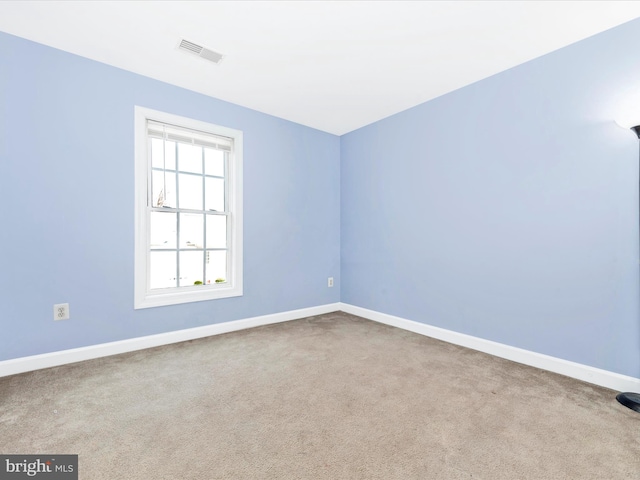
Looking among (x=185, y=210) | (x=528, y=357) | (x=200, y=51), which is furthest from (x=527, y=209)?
(x=185, y=210)

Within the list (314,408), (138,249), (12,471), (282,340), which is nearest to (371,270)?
(282,340)

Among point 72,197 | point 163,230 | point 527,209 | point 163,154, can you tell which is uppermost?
point 163,154

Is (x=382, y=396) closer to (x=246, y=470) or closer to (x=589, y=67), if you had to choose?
(x=246, y=470)

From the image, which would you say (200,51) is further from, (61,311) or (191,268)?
(61,311)

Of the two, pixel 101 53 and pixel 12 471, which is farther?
pixel 101 53

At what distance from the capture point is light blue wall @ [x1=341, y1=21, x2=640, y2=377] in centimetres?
212

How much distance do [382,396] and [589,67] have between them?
283 centimetres

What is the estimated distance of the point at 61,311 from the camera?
96.4 inches

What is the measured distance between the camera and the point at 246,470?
4.33 feet

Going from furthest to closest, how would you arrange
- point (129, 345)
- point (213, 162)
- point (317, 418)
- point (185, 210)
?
point (213, 162), point (185, 210), point (129, 345), point (317, 418)

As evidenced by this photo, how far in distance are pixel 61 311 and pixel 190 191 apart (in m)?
1.55

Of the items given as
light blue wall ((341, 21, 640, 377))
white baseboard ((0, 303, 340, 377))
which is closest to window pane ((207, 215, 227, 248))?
white baseboard ((0, 303, 340, 377))

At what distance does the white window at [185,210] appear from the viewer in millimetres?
2857
